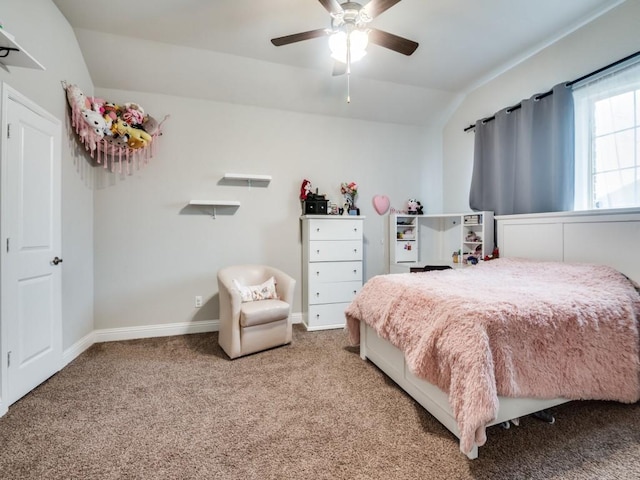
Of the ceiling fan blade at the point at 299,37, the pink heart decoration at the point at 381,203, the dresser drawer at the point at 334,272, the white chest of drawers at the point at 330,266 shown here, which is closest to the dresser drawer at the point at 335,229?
the white chest of drawers at the point at 330,266

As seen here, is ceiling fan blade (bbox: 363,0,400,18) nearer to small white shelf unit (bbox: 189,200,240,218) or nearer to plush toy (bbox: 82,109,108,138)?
small white shelf unit (bbox: 189,200,240,218)

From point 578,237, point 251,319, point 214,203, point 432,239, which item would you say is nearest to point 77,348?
point 251,319

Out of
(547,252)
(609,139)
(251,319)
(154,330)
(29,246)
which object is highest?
(609,139)

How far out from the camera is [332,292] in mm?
3482

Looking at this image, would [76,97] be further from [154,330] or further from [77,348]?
[154,330]

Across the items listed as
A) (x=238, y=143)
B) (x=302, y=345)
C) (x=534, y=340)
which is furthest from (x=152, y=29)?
(x=534, y=340)

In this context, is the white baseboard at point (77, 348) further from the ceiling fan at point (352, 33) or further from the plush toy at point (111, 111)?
the ceiling fan at point (352, 33)

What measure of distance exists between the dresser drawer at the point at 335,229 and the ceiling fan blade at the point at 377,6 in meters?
2.04

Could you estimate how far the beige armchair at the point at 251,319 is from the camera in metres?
2.56

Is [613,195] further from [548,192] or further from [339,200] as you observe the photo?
[339,200]

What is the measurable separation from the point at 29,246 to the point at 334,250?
8.85 ft

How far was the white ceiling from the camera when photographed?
7.95 feet

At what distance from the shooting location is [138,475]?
134cm

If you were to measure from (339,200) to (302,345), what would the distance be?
1966mm
